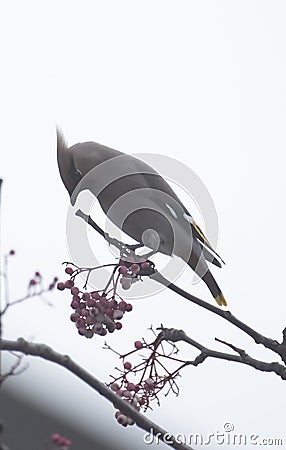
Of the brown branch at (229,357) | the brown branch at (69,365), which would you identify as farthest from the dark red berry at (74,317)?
the brown branch at (69,365)

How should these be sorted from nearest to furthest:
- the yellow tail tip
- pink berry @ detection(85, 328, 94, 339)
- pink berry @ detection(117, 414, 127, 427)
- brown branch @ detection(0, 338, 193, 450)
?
1. brown branch @ detection(0, 338, 193, 450)
2. pink berry @ detection(117, 414, 127, 427)
3. pink berry @ detection(85, 328, 94, 339)
4. the yellow tail tip

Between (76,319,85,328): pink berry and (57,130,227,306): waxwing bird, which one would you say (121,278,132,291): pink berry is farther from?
(57,130,227,306): waxwing bird

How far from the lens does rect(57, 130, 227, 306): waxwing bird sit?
8.96 ft

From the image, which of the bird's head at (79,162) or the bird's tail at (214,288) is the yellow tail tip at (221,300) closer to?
the bird's tail at (214,288)

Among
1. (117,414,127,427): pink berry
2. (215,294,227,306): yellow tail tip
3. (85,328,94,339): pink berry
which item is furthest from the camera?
(215,294,227,306): yellow tail tip

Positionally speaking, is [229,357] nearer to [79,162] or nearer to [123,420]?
[123,420]

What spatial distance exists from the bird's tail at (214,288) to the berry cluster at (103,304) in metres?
0.62

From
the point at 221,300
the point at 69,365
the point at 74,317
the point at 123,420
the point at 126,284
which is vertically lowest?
the point at 69,365

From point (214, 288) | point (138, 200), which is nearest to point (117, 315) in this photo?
point (214, 288)

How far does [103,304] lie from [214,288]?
2.57 ft

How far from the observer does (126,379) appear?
199cm

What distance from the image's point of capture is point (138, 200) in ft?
10.1

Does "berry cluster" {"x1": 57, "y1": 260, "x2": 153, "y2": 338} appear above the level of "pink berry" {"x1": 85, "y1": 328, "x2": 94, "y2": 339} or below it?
above

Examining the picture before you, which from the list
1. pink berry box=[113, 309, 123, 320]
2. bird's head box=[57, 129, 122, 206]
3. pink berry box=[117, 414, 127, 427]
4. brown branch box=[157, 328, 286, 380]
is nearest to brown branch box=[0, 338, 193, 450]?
pink berry box=[117, 414, 127, 427]
